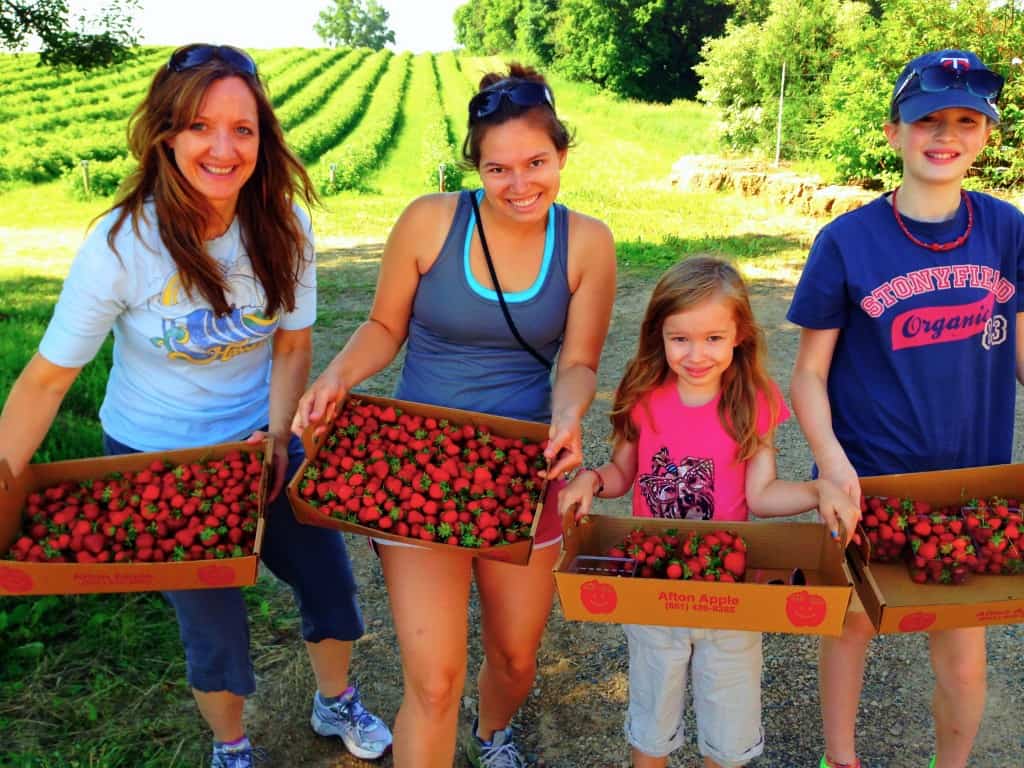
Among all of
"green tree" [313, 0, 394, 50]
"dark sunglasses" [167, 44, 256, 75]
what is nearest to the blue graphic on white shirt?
"dark sunglasses" [167, 44, 256, 75]

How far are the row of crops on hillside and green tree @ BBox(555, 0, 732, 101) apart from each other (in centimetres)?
684

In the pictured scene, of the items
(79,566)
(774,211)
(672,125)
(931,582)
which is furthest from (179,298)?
(672,125)

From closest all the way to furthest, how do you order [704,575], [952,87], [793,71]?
[704,575]
[952,87]
[793,71]

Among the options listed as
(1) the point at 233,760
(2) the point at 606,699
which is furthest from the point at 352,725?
(2) the point at 606,699

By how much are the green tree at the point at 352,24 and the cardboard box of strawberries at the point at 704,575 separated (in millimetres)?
111810

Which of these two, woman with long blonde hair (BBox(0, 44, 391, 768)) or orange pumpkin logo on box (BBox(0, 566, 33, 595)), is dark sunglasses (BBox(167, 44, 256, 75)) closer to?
woman with long blonde hair (BBox(0, 44, 391, 768))

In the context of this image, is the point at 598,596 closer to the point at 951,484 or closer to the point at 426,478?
the point at 426,478

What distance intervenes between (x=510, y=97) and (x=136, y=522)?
1396 mm

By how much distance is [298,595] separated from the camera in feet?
8.52

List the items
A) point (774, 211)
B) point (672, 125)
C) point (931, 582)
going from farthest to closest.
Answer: point (672, 125), point (774, 211), point (931, 582)

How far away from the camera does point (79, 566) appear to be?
1892mm

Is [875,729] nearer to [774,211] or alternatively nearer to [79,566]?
[79,566]

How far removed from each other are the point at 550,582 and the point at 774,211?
1128 centimetres

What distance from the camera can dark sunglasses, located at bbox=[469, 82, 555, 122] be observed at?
7.19 feet
